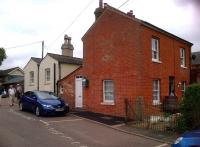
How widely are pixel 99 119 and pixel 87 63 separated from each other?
19.5 feet

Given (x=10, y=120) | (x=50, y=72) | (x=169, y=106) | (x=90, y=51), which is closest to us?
(x=10, y=120)

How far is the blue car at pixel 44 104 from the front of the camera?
20.4 meters

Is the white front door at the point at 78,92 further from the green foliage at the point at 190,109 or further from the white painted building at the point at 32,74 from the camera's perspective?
the green foliage at the point at 190,109

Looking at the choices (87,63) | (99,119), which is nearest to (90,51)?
(87,63)

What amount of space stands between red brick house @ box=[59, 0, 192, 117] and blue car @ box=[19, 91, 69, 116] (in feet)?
9.16

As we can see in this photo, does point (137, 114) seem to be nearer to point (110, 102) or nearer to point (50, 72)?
point (110, 102)

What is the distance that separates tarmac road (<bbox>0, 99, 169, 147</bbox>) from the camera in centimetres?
1246

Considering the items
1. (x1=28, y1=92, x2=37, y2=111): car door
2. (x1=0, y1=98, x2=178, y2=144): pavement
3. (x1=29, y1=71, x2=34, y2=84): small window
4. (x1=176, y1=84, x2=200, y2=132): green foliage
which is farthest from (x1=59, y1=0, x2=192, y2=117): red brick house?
(x1=29, y1=71, x2=34, y2=84): small window

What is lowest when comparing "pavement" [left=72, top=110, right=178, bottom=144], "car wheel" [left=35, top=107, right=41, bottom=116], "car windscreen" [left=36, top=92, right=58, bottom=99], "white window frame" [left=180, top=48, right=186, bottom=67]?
"pavement" [left=72, top=110, right=178, bottom=144]

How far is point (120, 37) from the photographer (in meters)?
21.6

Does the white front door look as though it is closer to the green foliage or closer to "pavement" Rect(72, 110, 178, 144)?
"pavement" Rect(72, 110, 178, 144)

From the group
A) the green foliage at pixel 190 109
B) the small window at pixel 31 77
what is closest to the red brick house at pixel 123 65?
the green foliage at pixel 190 109

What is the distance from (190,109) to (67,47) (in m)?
22.7

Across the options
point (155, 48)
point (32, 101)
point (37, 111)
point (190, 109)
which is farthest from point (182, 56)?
point (190, 109)
